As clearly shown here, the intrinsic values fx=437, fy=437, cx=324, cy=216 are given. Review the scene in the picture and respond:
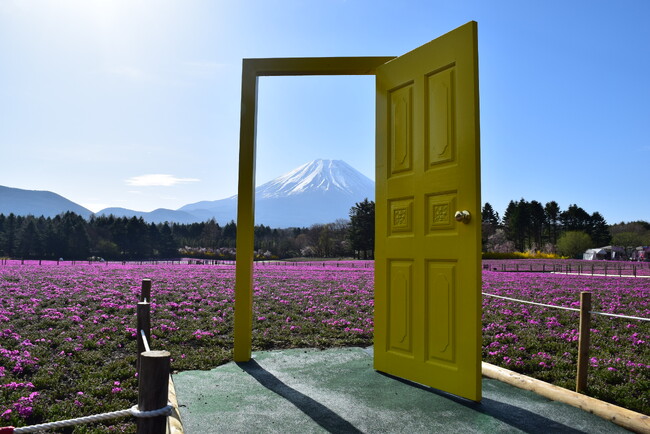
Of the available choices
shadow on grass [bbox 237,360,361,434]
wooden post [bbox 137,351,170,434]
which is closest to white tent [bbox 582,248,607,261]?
shadow on grass [bbox 237,360,361,434]

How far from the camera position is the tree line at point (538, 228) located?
63000 millimetres

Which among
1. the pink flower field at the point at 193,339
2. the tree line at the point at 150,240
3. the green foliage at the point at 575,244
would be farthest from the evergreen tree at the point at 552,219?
the pink flower field at the point at 193,339

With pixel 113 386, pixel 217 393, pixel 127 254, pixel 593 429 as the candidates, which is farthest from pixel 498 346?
pixel 127 254

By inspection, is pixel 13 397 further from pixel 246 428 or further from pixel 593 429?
pixel 593 429

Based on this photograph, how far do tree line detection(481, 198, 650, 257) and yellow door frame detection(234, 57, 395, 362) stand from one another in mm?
60501

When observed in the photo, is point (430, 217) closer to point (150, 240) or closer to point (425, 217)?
point (425, 217)

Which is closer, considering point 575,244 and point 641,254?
point 641,254

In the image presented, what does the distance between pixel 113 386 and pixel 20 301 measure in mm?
6839

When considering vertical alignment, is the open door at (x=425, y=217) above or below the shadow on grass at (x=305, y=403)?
above

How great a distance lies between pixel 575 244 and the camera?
57.1 meters

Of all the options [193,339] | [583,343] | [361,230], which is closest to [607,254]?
[361,230]

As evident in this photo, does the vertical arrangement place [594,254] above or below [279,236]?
below

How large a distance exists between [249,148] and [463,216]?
2.49 m

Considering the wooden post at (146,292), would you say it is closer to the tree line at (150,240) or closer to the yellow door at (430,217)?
the yellow door at (430,217)
